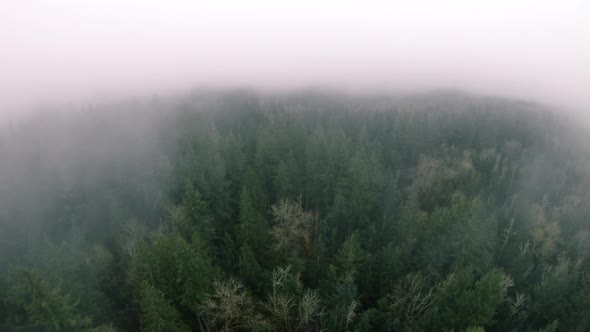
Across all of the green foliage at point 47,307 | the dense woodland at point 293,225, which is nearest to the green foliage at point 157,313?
the dense woodland at point 293,225

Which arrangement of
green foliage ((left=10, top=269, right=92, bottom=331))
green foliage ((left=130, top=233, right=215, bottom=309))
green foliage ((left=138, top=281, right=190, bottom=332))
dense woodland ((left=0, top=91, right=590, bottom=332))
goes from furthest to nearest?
dense woodland ((left=0, top=91, right=590, bottom=332)) → green foliage ((left=130, top=233, right=215, bottom=309)) → green foliage ((left=138, top=281, right=190, bottom=332)) → green foliage ((left=10, top=269, right=92, bottom=331))

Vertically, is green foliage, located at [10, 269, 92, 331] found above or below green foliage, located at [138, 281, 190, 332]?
above

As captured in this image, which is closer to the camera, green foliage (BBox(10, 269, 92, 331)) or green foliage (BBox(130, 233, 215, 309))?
green foliage (BBox(10, 269, 92, 331))


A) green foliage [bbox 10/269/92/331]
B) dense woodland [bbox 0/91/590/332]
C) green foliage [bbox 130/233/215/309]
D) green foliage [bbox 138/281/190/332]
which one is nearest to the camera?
green foliage [bbox 10/269/92/331]

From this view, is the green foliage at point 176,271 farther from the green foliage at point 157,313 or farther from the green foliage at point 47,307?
the green foliage at point 47,307

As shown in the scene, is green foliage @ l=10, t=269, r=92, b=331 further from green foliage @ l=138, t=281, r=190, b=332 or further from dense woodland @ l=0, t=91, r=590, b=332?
green foliage @ l=138, t=281, r=190, b=332

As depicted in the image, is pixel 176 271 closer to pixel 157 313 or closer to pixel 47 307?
pixel 157 313

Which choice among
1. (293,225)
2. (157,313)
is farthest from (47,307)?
(293,225)

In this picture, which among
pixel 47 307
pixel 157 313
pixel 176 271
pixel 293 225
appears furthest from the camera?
pixel 293 225

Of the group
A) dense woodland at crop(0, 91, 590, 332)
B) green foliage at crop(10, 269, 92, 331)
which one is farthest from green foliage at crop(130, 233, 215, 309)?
green foliage at crop(10, 269, 92, 331)
